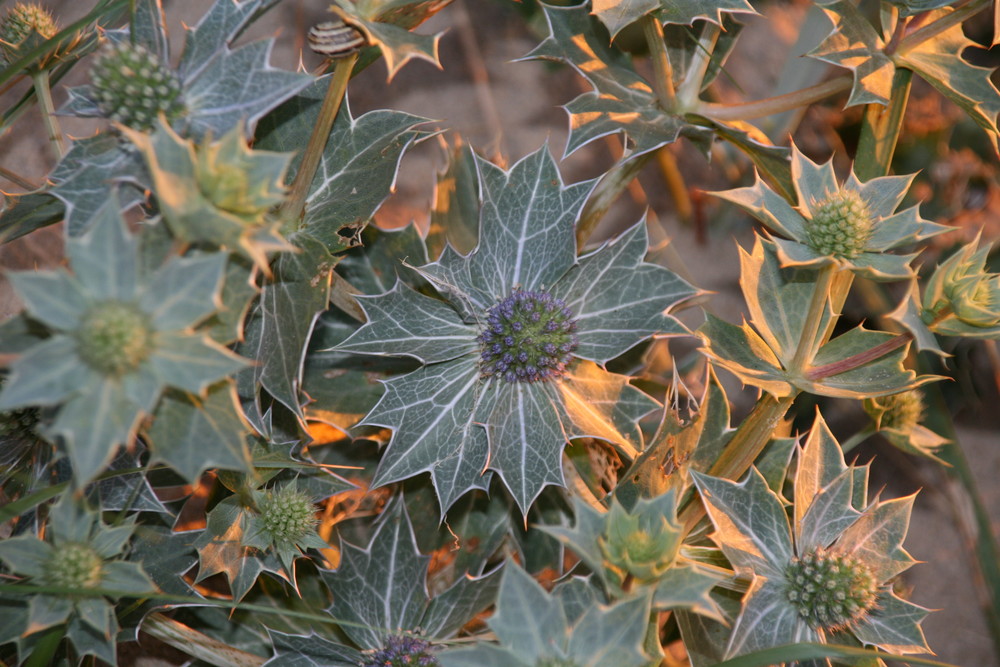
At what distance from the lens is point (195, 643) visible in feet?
3.40

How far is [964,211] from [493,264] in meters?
1.60

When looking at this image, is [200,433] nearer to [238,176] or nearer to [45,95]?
[238,176]

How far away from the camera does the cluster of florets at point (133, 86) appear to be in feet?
2.56

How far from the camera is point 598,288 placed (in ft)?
3.55

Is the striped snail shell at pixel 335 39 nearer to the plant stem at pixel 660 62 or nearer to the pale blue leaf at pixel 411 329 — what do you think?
the pale blue leaf at pixel 411 329

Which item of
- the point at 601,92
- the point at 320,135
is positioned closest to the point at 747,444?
the point at 601,92

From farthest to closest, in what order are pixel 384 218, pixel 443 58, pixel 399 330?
pixel 443 58, pixel 384 218, pixel 399 330

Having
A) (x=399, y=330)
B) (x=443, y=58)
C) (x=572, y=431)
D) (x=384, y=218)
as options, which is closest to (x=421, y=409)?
(x=399, y=330)

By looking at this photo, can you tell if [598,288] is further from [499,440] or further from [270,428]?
[270,428]

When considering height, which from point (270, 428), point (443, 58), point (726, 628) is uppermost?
point (443, 58)

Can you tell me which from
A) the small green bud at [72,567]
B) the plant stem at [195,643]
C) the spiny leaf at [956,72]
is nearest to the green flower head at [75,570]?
the small green bud at [72,567]

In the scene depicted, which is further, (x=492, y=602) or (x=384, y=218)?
(x=384, y=218)

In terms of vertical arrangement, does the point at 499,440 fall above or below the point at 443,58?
below

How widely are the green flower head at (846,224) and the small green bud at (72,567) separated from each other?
0.86 m
